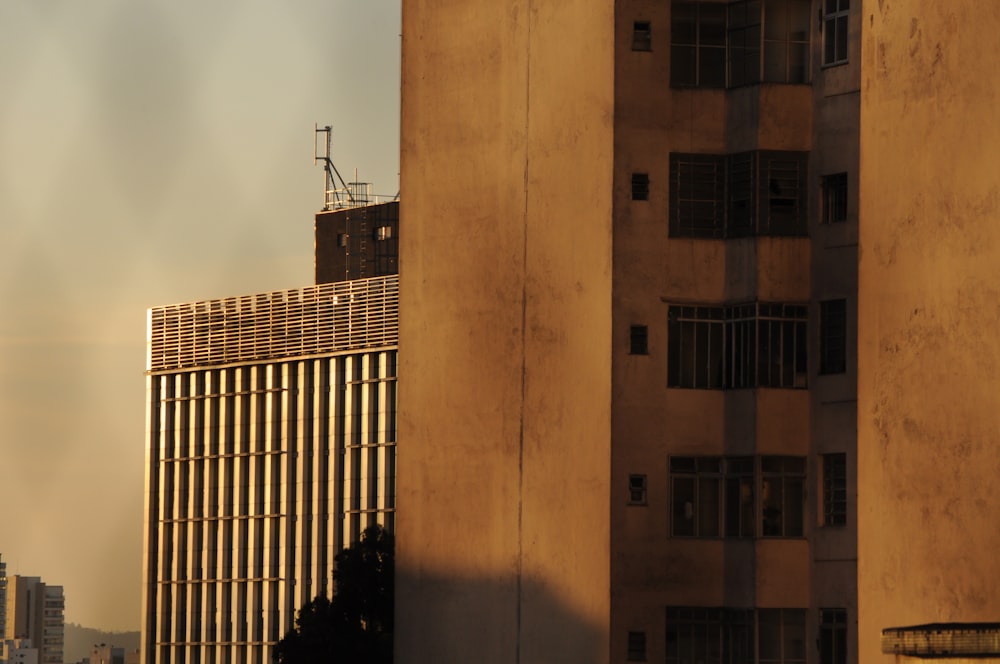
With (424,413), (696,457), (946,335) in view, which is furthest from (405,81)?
(946,335)

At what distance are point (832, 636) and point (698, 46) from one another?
42.1 feet

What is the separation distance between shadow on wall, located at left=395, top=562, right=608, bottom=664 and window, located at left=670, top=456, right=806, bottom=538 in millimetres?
2707

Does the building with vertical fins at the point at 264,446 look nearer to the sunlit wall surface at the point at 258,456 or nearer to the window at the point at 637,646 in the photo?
the sunlit wall surface at the point at 258,456

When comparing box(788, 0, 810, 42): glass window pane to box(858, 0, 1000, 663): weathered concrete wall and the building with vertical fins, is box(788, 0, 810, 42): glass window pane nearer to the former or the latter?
box(858, 0, 1000, 663): weathered concrete wall

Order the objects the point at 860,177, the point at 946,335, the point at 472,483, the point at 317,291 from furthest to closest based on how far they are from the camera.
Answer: the point at 317,291
the point at 472,483
the point at 860,177
the point at 946,335

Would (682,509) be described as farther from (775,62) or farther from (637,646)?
(775,62)

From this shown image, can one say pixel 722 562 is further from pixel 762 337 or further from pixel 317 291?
pixel 317 291

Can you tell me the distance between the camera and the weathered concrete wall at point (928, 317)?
42.8 meters

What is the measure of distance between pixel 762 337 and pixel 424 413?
7696mm

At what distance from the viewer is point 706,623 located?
4812 centimetres

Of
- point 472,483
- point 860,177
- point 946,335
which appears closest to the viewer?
point 946,335

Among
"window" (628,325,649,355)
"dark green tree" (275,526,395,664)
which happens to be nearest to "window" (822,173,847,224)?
"window" (628,325,649,355)

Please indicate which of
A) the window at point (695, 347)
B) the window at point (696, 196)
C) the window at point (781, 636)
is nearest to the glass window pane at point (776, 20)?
the window at point (696, 196)

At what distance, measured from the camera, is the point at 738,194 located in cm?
4953
